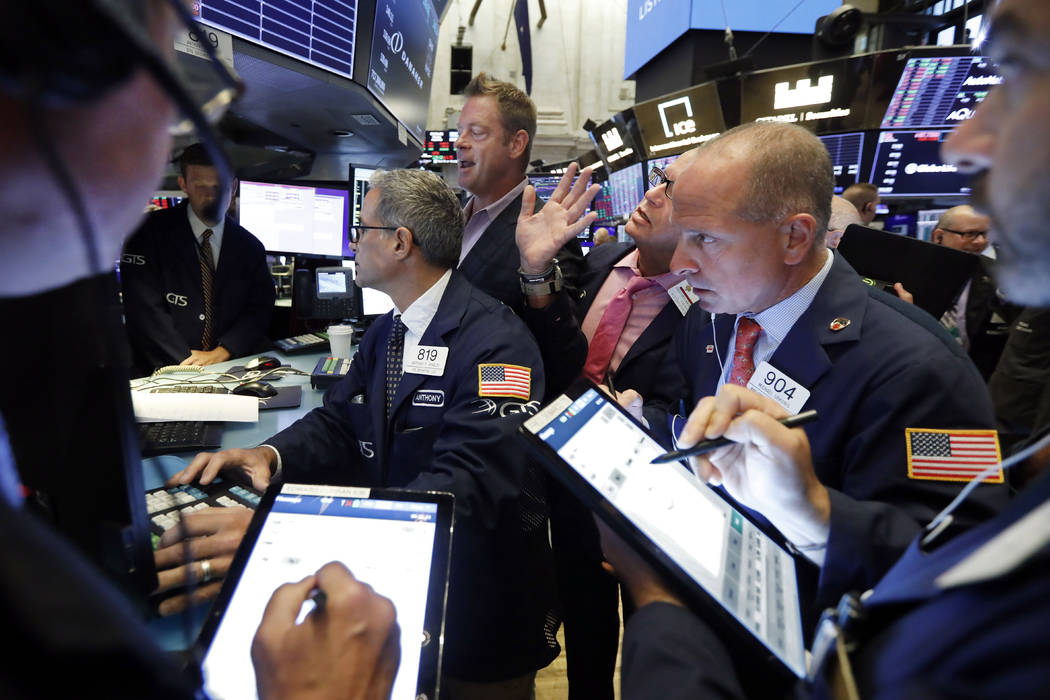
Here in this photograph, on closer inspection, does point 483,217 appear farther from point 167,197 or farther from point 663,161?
point 167,197

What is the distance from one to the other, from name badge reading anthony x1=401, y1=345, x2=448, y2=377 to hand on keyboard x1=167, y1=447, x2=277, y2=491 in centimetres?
40

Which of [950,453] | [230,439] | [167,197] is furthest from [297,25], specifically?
[167,197]

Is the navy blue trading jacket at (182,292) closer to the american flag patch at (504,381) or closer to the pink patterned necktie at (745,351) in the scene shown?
the american flag patch at (504,381)

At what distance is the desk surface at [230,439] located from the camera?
80cm

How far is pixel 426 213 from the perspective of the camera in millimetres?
1571

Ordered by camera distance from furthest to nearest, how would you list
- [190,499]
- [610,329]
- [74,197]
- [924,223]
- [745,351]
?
1. [924,223]
2. [610,329]
3. [745,351]
4. [190,499]
5. [74,197]

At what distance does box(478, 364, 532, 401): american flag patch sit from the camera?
1.29 meters

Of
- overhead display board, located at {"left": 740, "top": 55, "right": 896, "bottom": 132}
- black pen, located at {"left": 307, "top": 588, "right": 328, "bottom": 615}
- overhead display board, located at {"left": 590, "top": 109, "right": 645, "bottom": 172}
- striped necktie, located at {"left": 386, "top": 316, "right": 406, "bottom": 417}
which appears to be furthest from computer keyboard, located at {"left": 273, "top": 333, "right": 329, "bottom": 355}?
overhead display board, located at {"left": 590, "top": 109, "right": 645, "bottom": 172}

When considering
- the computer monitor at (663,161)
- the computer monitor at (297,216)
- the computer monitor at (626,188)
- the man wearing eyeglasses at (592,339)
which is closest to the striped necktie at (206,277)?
the computer monitor at (297,216)

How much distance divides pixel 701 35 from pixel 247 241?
4887 mm

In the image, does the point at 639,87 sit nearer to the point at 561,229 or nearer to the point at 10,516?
the point at 561,229

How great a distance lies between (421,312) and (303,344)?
1.31 meters

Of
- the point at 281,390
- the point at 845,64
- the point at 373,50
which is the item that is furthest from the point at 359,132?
the point at 845,64

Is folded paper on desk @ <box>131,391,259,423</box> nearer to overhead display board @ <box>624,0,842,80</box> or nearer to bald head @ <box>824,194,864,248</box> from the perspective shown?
bald head @ <box>824,194,864,248</box>
